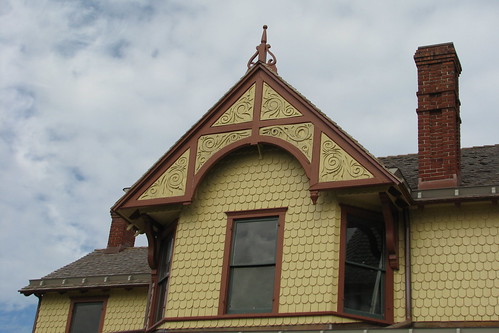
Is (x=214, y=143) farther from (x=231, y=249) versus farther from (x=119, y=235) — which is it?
(x=119, y=235)

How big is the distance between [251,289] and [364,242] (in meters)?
2.33

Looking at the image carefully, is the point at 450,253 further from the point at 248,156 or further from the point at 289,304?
the point at 248,156

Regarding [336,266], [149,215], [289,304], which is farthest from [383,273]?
[149,215]

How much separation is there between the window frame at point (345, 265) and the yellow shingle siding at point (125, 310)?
696 centimetres

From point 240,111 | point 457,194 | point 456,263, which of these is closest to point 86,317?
point 240,111

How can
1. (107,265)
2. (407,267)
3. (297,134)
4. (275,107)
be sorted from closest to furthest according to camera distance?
1. (407,267)
2. (297,134)
3. (275,107)
4. (107,265)

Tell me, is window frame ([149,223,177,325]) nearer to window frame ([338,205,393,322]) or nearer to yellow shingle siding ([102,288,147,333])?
yellow shingle siding ([102,288,147,333])

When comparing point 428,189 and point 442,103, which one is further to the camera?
point 442,103

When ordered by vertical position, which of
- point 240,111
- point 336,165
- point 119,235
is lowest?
point 336,165

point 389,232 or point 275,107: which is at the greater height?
point 275,107

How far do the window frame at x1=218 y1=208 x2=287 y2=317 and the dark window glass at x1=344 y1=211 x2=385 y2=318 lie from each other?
4.12 ft

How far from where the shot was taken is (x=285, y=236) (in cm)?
1518

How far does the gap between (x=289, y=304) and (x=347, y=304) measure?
1046 mm

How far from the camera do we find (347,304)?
47.3ft
